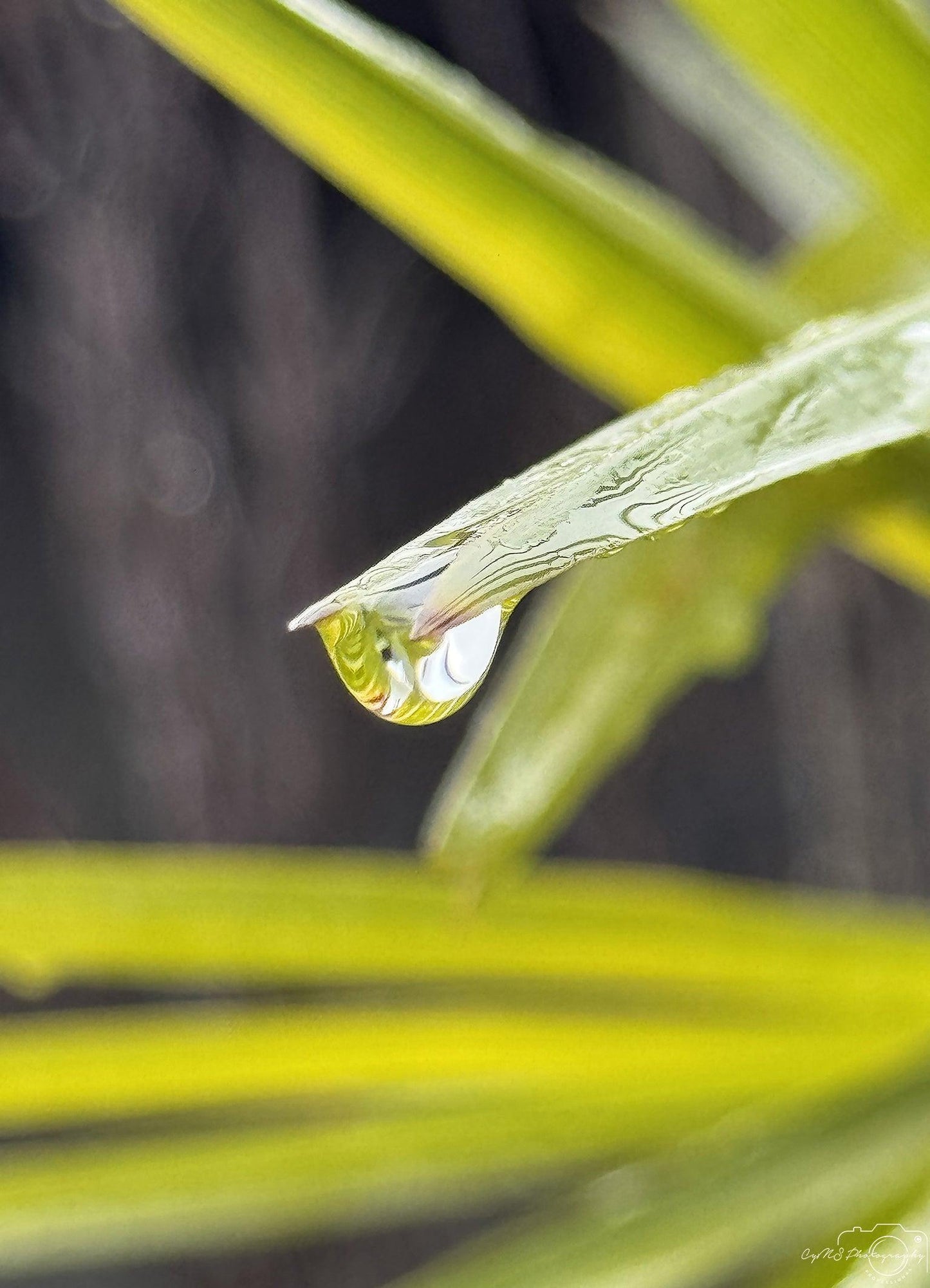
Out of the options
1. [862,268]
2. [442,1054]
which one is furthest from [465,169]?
[442,1054]

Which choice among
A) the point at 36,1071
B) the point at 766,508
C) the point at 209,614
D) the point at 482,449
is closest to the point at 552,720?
the point at 766,508

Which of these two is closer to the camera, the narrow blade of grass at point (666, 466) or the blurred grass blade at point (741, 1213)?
the narrow blade of grass at point (666, 466)

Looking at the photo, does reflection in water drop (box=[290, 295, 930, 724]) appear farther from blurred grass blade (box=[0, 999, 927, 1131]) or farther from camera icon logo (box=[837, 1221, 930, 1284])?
blurred grass blade (box=[0, 999, 927, 1131])

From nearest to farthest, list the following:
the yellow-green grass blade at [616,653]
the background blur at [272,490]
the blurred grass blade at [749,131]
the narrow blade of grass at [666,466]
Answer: the narrow blade of grass at [666,466] < the yellow-green grass blade at [616,653] < the blurred grass blade at [749,131] < the background blur at [272,490]

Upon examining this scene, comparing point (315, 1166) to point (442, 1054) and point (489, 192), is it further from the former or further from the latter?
point (489, 192)

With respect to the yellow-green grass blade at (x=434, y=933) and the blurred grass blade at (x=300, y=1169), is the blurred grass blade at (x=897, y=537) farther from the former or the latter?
the blurred grass blade at (x=300, y=1169)

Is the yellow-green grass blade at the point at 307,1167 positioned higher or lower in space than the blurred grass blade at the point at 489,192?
lower

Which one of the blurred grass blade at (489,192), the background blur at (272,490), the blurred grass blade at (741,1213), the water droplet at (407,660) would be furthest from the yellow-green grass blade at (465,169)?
the background blur at (272,490)
